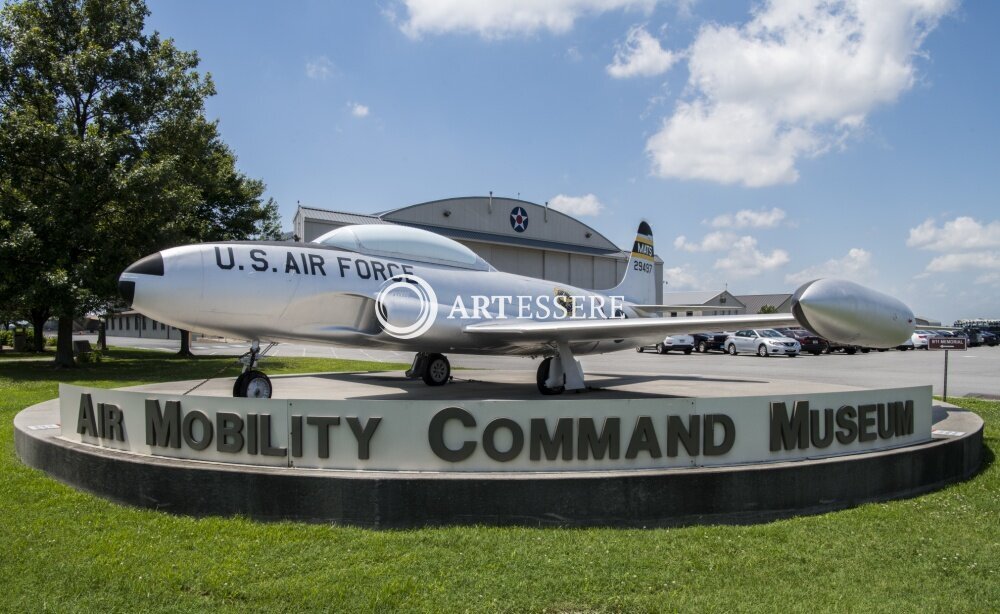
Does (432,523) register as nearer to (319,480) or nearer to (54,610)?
(319,480)

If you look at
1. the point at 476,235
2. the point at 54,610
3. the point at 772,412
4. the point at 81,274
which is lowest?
the point at 54,610

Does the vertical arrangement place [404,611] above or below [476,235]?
below

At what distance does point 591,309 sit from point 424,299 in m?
6.13

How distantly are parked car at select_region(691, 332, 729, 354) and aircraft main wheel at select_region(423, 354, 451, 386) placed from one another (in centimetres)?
3118

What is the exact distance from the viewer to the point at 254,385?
10234 millimetres

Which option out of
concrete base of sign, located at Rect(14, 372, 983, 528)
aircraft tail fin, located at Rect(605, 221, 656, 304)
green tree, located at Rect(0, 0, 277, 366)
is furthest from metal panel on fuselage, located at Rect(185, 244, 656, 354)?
green tree, located at Rect(0, 0, 277, 366)

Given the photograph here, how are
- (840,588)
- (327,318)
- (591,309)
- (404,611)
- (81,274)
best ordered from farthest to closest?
(81,274) < (591,309) < (327,318) < (840,588) < (404,611)

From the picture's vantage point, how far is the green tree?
2280 cm

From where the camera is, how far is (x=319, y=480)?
6137 millimetres

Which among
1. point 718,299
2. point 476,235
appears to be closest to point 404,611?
point 476,235

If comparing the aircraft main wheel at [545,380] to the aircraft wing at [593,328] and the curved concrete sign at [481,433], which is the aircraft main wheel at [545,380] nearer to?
the aircraft wing at [593,328]

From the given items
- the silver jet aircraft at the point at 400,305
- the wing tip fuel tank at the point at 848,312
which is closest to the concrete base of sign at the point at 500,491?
the wing tip fuel tank at the point at 848,312

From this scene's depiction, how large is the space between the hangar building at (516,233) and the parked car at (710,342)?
10.9 metres

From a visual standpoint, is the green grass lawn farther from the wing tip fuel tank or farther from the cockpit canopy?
the cockpit canopy
